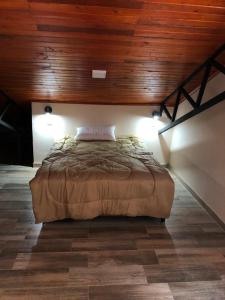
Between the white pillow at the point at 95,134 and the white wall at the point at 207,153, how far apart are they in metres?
1.19

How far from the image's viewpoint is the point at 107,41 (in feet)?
6.71

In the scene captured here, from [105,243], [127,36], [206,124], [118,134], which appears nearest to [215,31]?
[127,36]

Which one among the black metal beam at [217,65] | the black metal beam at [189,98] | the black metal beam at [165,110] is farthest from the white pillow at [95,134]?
the black metal beam at [217,65]

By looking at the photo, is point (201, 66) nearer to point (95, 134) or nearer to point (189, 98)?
point (189, 98)

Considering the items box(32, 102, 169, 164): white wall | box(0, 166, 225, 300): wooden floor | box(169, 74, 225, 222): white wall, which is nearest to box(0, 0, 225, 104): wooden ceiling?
box(169, 74, 225, 222): white wall

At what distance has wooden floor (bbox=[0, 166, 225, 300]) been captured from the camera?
1.52 metres

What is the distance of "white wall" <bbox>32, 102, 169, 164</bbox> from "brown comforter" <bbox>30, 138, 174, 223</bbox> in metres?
1.71

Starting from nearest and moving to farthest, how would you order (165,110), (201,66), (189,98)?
(201,66), (189,98), (165,110)

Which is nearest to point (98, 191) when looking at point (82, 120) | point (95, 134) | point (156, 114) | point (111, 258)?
point (111, 258)

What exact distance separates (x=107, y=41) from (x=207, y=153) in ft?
5.76

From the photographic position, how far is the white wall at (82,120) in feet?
12.7

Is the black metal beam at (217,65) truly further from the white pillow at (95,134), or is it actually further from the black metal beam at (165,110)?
the white pillow at (95,134)

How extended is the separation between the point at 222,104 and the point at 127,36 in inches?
50.0

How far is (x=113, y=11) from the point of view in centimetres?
169
